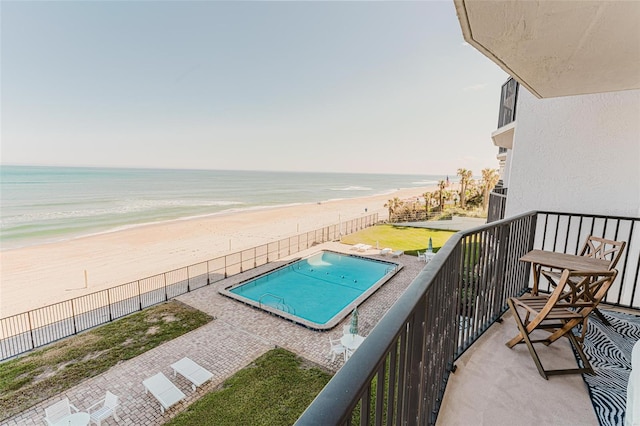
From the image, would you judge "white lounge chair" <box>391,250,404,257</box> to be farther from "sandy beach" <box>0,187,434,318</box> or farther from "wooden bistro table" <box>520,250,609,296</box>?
"wooden bistro table" <box>520,250,609,296</box>

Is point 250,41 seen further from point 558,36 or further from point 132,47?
point 558,36

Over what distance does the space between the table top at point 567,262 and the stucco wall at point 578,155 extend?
6.31ft

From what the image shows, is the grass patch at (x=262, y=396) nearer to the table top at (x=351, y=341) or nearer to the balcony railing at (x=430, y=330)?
the table top at (x=351, y=341)

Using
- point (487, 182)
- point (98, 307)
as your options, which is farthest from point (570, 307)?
point (487, 182)

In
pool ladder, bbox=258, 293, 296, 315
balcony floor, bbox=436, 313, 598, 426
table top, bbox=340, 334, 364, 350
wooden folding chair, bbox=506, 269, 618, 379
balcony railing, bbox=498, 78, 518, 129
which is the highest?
balcony railing, bbox=498, 78, 518, 129

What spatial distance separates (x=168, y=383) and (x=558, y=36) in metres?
9.03

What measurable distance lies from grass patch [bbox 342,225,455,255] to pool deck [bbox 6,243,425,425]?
305 inches

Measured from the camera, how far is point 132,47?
50.4m

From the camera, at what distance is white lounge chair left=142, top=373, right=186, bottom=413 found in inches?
257

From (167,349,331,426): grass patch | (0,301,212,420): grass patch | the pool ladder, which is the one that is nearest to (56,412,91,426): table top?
(167,349,331,426): grass patch

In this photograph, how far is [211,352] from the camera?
8695mm

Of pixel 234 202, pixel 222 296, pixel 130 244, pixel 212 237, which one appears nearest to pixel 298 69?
pixel 234 202

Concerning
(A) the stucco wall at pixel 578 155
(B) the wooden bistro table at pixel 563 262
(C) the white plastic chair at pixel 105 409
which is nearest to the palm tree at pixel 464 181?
(A) the stucco wall at pixel 578 155

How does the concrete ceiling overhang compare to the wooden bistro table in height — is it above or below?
above
